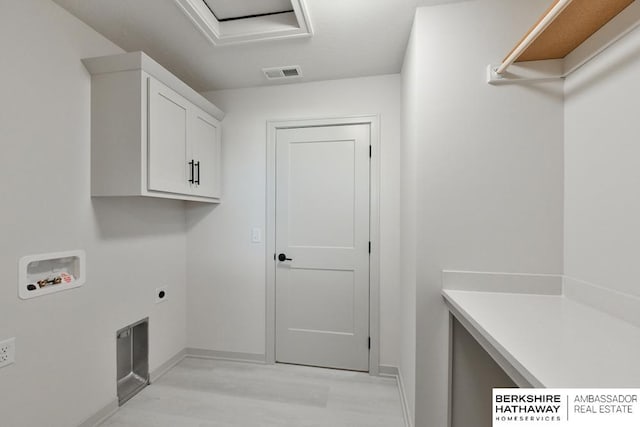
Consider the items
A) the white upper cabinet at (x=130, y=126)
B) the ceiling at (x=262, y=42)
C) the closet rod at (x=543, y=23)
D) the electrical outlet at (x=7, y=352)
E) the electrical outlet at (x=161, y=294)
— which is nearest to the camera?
the closet rod at (x=543, y=23)

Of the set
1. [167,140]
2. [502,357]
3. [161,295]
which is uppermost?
[167,140]

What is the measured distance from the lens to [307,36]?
176cm

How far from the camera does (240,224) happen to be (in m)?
2.54

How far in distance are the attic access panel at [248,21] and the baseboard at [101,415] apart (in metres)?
2.50

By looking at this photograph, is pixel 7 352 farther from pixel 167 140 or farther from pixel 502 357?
pixel 502 357

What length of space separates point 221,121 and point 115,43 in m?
0.89

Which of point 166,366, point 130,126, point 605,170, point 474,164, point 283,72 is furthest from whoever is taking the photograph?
point 166,366

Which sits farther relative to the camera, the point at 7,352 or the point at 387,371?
the point at 387,371

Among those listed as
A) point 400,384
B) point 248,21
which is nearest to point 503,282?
point 400,384

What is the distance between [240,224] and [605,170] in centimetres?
240

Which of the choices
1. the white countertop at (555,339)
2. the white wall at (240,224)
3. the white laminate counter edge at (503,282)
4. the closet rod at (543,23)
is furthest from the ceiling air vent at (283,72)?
the white countertop at (555,339)

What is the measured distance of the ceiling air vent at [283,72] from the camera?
7.16ft

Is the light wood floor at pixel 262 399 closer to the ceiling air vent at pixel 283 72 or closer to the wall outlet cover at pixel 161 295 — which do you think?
the wall outlet cover at pixel 161 295

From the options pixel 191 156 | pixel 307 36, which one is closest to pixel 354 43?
pixel 307 36
